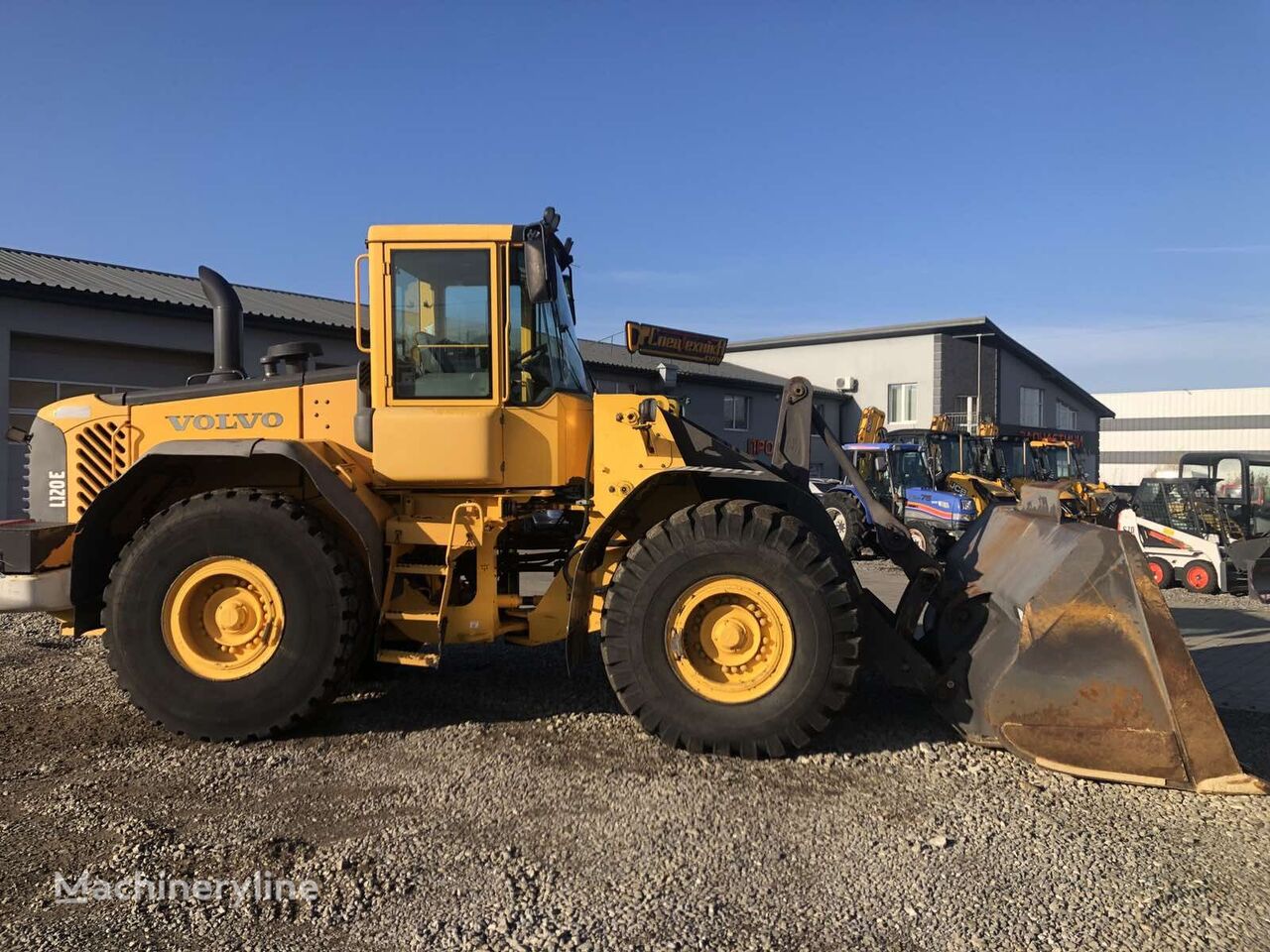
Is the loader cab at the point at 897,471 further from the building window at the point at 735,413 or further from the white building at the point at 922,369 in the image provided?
the white building at the point at 922,369

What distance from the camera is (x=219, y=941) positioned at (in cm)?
273

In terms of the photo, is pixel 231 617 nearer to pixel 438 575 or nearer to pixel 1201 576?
pixel 438 575

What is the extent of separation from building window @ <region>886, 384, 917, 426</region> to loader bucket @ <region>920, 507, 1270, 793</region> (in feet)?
92.4

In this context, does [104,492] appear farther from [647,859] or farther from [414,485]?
[647,859]

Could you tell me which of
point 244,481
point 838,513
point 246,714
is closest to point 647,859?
point 246,714

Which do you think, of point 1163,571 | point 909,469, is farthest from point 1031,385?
point 1163,571

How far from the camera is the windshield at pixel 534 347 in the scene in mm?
4723

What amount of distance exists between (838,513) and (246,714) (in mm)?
12160

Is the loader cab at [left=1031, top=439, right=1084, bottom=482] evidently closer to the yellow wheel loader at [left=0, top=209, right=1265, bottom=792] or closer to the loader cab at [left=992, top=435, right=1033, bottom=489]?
the loader cab at [left=992, top=435, right=1033, bottom=489]

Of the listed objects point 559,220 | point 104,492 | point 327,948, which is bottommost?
point 327,948

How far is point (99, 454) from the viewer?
16.5 feet

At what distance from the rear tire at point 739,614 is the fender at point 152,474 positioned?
1355 millimetres

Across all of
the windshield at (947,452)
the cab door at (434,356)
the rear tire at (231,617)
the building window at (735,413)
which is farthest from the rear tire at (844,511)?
the building window at (735,413)

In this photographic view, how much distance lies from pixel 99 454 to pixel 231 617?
4.77ft
